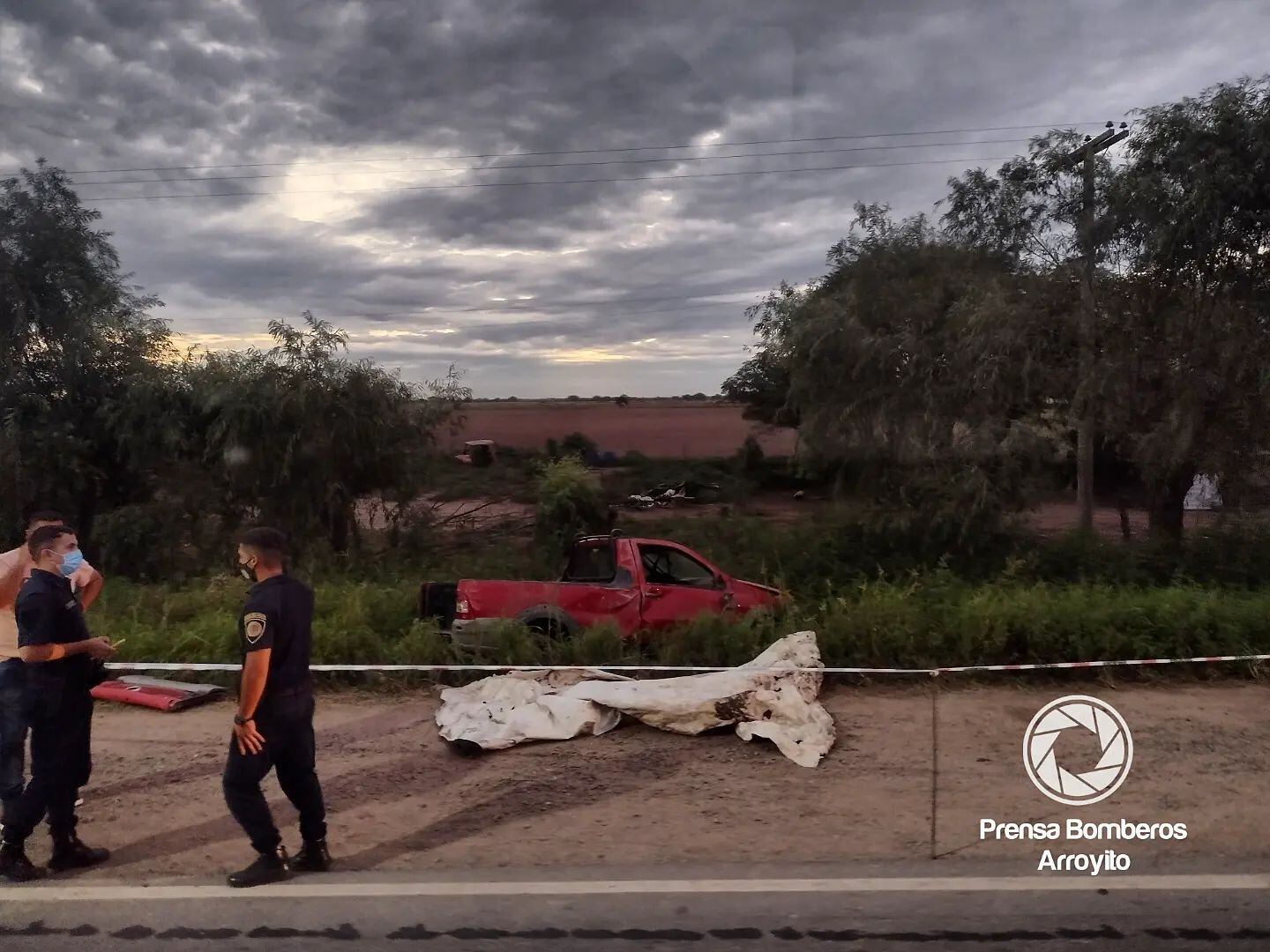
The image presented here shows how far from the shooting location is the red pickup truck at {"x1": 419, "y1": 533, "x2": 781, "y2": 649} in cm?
891

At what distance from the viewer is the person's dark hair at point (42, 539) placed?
183 inches

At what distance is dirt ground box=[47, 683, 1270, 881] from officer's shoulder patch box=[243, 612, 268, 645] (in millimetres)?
1260

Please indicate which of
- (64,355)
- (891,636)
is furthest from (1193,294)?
(64,355)

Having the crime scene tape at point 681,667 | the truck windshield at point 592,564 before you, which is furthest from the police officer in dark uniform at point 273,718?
the truck windshield at point 592,564

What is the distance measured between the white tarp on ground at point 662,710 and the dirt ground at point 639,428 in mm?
8682

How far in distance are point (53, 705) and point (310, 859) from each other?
1.41 metres

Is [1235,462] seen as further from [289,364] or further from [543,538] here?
[289,364]

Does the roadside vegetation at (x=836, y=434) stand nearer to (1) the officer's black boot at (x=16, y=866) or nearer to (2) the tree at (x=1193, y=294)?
(2) the tree at (x=1193, y=294)

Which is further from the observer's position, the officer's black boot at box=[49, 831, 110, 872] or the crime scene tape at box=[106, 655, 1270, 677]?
the crime scene tape at box=[106, 655, 1270, 677]

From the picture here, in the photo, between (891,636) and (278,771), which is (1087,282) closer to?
(891,636)

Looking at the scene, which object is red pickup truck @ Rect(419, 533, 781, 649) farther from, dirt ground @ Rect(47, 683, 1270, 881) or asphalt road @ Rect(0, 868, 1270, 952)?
asphalt road @ Rect(0, 868, 1270, 952)

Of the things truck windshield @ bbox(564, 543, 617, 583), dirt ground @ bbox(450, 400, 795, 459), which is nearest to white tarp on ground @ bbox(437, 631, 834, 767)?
truck windshield @ bbox(564, 543, 617, 583)

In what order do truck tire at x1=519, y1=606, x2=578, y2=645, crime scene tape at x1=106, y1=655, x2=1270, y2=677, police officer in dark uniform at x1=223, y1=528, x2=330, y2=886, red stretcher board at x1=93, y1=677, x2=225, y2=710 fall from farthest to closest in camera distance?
truck tire at x1=519, y1=606, x2=578, y2=645 < red stretcher board at x1=93, y1=677, x2=225, y2=710 < crime scene tape at x1=106, y1=655, x2=1270, y2=677 < police officer in dark uniform at x1=223, y1=528, x2=330, y2=886

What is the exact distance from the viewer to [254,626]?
4324 mm
